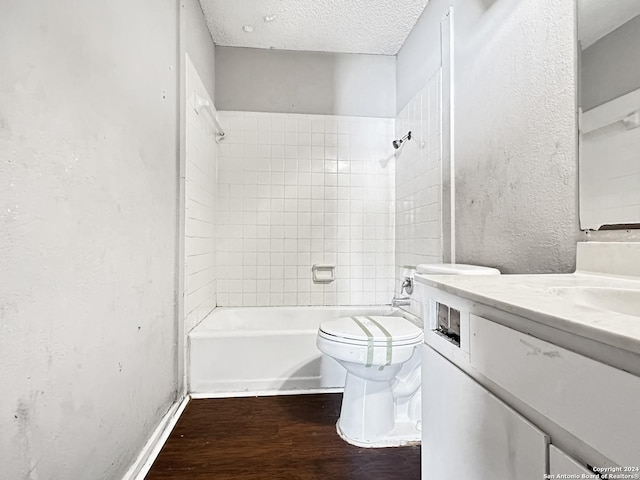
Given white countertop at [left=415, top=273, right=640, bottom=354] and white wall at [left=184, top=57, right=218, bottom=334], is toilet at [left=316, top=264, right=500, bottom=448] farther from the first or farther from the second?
white wall at [left=184, top=57, right=218, bottom=334]

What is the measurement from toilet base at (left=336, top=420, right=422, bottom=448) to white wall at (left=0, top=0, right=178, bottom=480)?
0.87m

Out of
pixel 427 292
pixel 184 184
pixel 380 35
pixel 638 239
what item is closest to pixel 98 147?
pixel 184 184

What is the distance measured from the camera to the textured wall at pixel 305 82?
2.64 m

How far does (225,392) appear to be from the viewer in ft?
6.48

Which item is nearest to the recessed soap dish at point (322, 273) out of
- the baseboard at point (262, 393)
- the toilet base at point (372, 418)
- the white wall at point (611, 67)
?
the baseboard at point (262, 393)

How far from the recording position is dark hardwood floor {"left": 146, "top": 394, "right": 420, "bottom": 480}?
129cm

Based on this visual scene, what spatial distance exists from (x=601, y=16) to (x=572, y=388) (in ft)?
3.56

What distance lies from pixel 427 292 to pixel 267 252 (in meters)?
1.91

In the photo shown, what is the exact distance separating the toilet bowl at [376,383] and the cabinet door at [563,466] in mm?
990

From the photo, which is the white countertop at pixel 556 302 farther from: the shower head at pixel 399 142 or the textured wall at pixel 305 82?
the textured wall at pixel 305 82

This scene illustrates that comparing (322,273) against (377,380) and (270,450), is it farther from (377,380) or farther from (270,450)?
(270,450)

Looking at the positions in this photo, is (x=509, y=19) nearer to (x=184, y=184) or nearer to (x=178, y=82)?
(x=178, y=82)

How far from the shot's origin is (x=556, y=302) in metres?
0.54

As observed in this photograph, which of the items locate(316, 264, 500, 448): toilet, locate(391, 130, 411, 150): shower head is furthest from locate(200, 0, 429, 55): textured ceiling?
locate(316, 264, 500, 448): toilet
